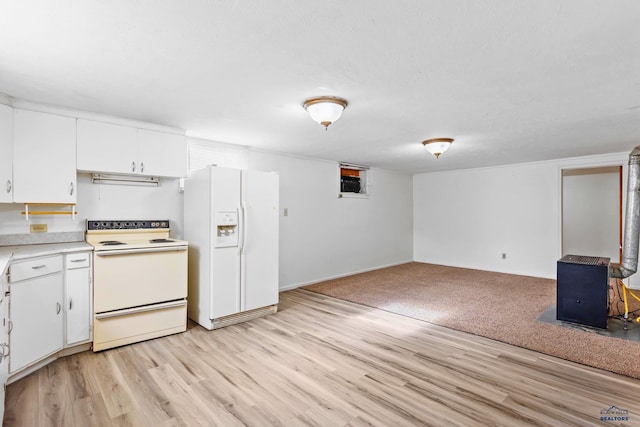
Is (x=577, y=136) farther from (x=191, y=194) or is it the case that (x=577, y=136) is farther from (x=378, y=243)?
(x=191, y=194)

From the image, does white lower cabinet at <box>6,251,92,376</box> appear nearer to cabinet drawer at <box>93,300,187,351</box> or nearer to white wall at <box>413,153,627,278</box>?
cabinet drawer at <box>93,300,187,351</box>

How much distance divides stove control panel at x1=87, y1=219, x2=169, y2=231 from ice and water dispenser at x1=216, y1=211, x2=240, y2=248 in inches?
31.1

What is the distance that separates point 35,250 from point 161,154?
1.42 metres

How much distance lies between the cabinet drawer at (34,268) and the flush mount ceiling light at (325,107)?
96.8 inches

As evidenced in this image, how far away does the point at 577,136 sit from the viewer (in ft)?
13.1

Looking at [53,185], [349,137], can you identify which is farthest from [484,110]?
[53,185]

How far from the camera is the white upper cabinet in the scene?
3.03 m

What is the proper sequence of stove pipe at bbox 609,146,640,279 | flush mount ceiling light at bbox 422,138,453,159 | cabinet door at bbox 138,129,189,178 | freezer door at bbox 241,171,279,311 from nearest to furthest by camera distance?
cabinet door at bbox 138,129,189,178 → stove pipe at bbox 609,146,640,279 → freezer door at bbox 241,171,279,311 → flush mount ceiling light at bbox 422,138,453,159

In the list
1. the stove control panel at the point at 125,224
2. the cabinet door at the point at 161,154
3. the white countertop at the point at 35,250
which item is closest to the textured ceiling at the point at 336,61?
the cabinet door at the point at 161,154

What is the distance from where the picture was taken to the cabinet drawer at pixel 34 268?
2.32 meters

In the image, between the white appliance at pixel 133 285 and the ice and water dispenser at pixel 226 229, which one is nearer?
the white appliance at pixel 133 285

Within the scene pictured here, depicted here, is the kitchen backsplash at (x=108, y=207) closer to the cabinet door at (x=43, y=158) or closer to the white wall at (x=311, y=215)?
the white wall at (x=311, y=215)

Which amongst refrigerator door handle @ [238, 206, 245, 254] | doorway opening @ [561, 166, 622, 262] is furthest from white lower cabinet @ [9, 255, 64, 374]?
doorway opening @ [561, 166, 622, 262]

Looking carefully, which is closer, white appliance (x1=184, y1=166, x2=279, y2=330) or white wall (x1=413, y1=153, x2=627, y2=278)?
white appliance (x1=184, y1=166, x2=279, y2=330)
